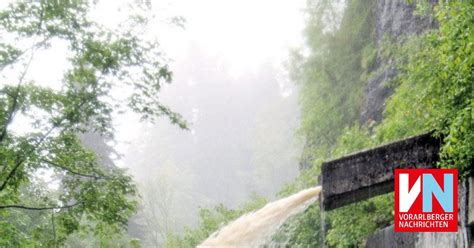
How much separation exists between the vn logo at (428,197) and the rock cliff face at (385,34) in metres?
8.41

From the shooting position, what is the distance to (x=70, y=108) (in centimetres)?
723

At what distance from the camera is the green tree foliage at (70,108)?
689 centimetres

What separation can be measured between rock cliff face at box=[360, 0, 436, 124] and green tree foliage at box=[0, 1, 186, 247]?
6.95m

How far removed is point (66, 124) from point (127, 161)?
5114cm

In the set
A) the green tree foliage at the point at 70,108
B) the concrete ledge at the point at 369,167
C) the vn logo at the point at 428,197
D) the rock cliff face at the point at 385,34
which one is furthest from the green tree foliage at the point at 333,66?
the vn logo at the point at 428,197

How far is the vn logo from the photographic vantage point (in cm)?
435

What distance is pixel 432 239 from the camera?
16.1ft

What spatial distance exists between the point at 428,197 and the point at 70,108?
4.79 meters

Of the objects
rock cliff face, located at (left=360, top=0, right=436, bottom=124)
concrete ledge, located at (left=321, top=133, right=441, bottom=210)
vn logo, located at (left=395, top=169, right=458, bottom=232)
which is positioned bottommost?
vn logo, located at (left=395, top=169, right=458, bottom=232)

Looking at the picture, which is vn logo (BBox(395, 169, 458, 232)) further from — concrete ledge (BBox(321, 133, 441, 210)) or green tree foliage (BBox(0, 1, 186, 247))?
green tree foliage (BBox(0, 1, 186, 247))

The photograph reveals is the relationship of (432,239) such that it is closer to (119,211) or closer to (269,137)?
(119,211)

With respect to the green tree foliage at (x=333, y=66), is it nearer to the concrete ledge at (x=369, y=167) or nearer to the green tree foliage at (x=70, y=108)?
the green tree foliage at (x=70, y=108)

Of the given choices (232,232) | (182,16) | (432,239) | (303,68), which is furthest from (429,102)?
(303,68)

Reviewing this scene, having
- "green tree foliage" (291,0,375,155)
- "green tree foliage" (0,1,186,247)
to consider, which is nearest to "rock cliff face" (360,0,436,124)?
"green tree foliage" (291,0,375,155)
